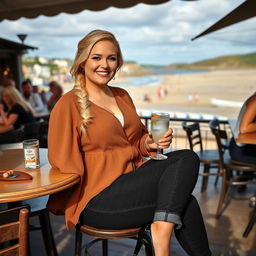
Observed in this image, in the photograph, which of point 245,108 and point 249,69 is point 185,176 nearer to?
point 245,108

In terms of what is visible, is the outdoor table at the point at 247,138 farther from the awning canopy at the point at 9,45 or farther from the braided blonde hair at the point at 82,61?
the awning canopy at the point at 9,45

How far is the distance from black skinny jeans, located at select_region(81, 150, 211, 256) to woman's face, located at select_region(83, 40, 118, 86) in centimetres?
55

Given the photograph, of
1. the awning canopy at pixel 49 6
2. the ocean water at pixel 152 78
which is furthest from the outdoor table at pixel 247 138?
the ocean water at pixel 152 78

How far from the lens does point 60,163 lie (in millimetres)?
1490

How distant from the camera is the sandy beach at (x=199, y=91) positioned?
35.7 metres

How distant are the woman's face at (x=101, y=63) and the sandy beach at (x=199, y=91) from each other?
103ft

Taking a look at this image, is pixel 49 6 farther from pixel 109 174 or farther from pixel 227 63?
pixel 227 63

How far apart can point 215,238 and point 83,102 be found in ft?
5.49

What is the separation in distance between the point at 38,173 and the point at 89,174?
0.24 m

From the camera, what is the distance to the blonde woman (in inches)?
146

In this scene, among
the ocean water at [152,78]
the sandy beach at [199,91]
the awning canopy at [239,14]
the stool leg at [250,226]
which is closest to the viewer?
the stool leg at [250,226]

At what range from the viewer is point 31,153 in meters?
1.60

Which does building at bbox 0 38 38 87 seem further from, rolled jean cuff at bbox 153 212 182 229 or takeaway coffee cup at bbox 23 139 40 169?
rolled jean cuff at bbox 153 212 182 229

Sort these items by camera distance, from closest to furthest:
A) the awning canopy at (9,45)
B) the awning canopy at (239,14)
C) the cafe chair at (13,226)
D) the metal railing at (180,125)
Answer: the cafe chair at (13,226), the awning canopy at (239,14), the metal railing at (180,125), the awning canopy at (9,45)
